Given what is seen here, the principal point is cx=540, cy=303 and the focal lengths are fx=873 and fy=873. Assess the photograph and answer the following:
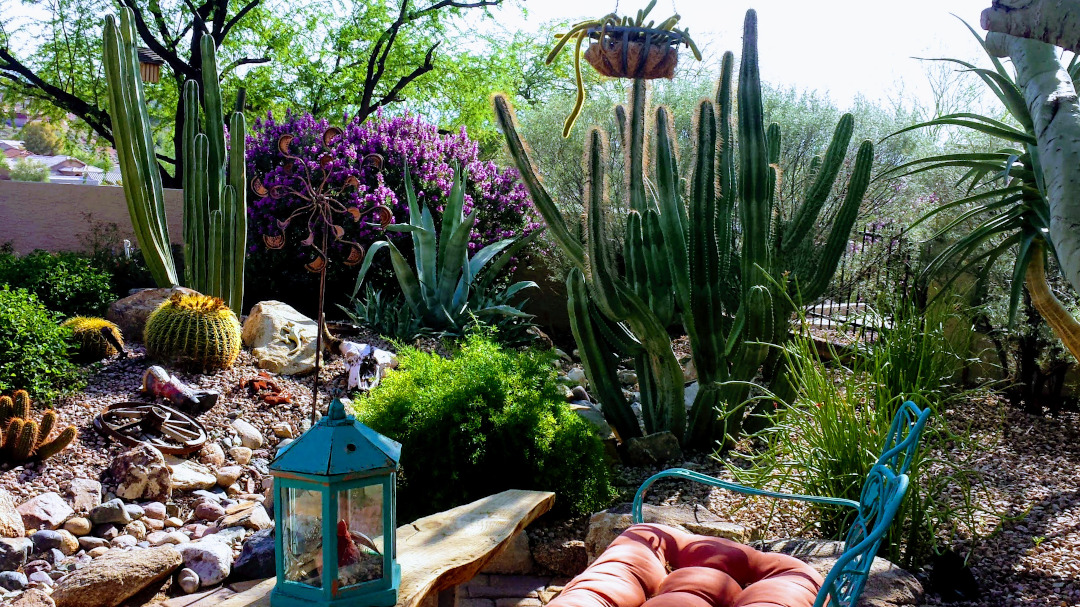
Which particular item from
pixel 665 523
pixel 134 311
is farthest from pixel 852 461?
pixel 134 311

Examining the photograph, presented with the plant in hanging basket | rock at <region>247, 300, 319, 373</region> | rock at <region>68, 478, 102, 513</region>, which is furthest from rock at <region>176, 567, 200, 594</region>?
rock at <region>247, 300, 319, 373</region>

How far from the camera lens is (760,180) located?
15.1 ft

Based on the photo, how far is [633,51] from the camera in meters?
4.09

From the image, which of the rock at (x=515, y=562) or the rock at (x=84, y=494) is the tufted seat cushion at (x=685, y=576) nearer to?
the rock at (x=515, y=562)

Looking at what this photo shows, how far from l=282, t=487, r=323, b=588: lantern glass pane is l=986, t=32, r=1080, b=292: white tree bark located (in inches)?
76.0

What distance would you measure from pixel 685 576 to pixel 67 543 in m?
2.95

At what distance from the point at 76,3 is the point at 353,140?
7650mm

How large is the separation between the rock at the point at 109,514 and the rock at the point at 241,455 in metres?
0.91

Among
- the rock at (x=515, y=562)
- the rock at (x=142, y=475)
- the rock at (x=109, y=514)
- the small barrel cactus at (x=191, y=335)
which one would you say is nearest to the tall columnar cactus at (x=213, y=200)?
the small barrel cactus at (x=191, y=335)

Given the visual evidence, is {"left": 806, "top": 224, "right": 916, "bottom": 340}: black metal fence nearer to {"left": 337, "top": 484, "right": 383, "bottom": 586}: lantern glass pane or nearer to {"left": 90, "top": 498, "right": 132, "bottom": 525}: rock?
{"left": 90, "top": 498, "right": 132, "bottom": 525}: rock

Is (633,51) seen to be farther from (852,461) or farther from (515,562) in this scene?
(515,562)

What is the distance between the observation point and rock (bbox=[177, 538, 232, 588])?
11.7 feet

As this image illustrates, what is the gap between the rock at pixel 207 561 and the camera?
356cm

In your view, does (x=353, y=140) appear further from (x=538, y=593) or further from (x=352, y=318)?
(x=538, y=593)
